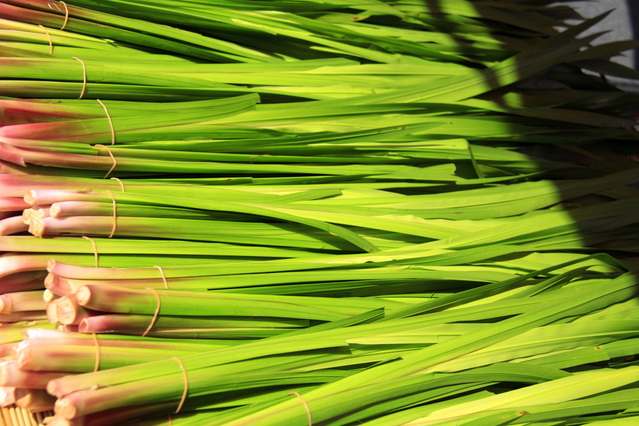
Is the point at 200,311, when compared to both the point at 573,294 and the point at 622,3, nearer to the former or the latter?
the point at 573,294

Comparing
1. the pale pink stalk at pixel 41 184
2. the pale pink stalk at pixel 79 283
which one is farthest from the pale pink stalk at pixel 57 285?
the pale pink stalk at pixel 41 184

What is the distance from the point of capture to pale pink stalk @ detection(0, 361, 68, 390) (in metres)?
0.81

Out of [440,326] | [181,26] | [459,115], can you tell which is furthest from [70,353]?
[459,115]

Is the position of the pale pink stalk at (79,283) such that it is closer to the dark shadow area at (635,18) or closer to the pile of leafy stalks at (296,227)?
the pile of leafy stalks at (296,227)

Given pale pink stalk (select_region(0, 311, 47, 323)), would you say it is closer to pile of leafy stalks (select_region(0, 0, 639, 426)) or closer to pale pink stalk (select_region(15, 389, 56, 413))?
pile of leafy stalks (select_region(0, 0, 639, 426))

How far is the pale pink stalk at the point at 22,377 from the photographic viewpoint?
0.81 m

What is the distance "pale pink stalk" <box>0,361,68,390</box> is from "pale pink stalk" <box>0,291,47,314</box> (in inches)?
7.8

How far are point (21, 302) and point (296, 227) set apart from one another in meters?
0.61

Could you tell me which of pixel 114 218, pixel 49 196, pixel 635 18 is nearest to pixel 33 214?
pixel 49 196

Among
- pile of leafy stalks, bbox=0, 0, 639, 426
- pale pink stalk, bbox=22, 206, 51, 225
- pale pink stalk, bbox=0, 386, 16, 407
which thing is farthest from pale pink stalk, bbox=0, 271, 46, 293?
pale pink stalk, bbox=0, 386, 16, 407

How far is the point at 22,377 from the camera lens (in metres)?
0.82

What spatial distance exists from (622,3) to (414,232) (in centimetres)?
202

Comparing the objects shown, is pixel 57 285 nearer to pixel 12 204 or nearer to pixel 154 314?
pixel 154 314

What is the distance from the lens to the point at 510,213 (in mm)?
1415
